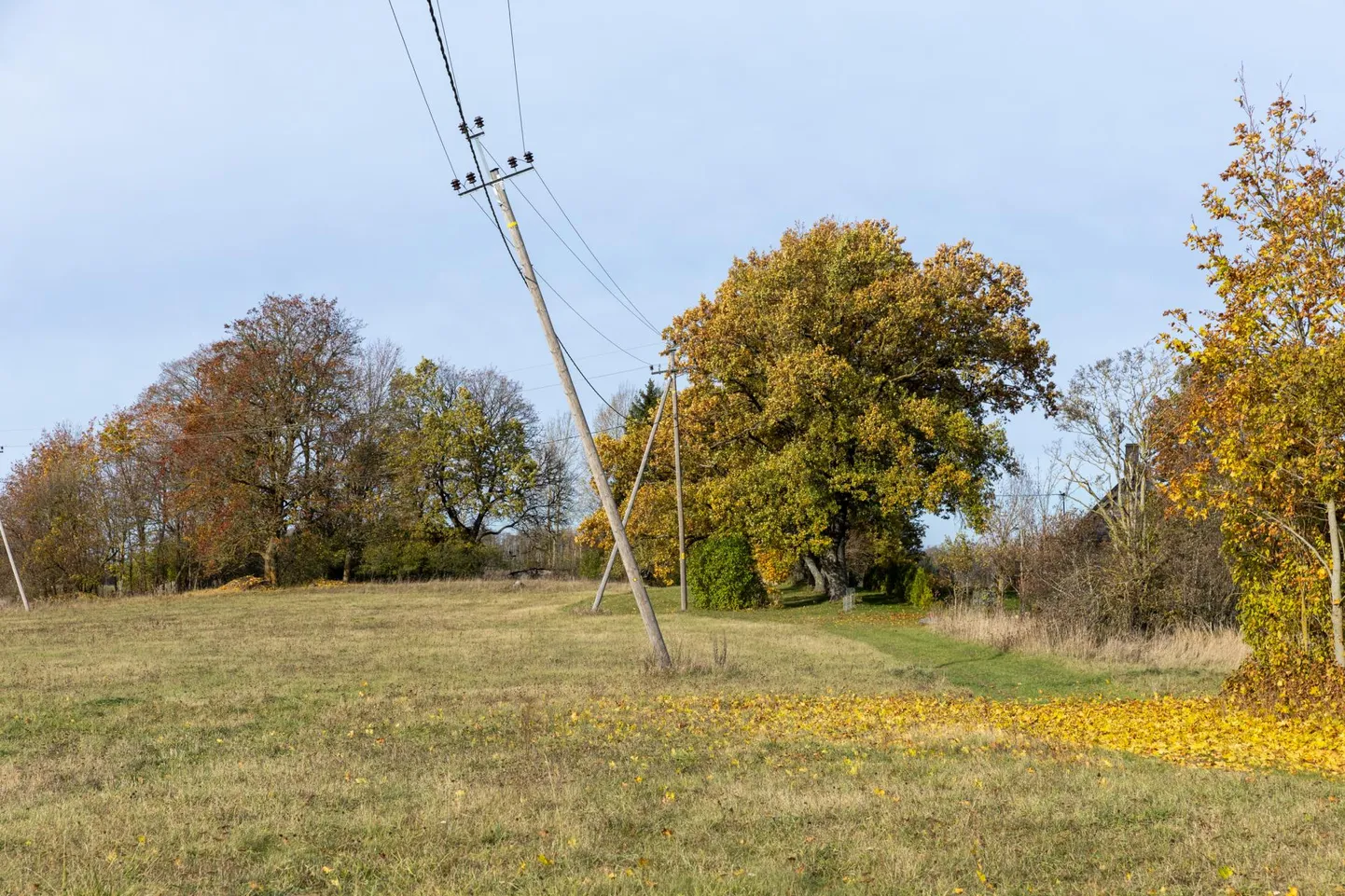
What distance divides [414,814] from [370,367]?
48.0 meters

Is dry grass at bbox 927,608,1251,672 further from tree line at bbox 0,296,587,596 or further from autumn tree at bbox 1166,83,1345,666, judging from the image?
tree line at bbox 0,296,587,596

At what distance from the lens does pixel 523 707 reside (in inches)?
468

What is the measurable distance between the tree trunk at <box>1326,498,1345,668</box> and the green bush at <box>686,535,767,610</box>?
21705 mm

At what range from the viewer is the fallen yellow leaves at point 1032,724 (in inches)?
366

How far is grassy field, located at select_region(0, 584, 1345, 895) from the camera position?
5754mm

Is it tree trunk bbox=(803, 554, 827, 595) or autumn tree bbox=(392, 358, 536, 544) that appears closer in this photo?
tree trunk bbox=(803, 554, 827, 595)

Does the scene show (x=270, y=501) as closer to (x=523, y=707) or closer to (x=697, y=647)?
(x=697, y=647)

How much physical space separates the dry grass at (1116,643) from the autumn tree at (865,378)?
733cm

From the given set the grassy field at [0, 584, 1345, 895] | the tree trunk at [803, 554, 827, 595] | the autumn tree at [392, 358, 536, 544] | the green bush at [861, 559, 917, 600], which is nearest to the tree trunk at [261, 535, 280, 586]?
the autumn tree at [392, 358, 536, 544]

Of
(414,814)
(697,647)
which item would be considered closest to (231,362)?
(697,647)

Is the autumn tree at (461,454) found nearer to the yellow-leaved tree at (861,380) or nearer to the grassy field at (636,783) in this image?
the yellow-leaved tree at (861,380)

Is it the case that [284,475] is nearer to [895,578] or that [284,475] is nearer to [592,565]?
[592,565]

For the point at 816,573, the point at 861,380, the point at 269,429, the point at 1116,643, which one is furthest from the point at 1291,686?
the point at 269,429

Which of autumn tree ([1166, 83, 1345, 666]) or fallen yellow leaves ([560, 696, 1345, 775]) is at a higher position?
autumn tree ([1166, 83, 1345, 666])
